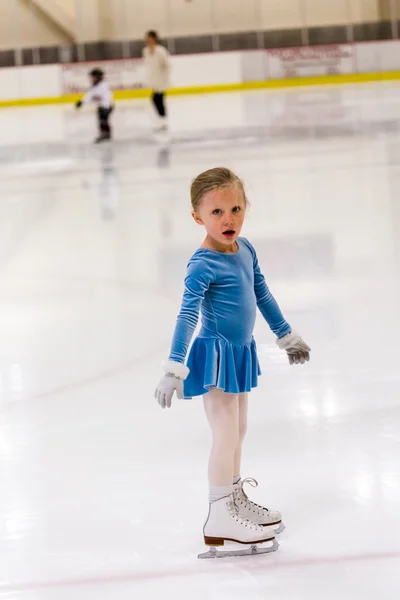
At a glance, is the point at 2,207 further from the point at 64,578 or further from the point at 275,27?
the point at 275,27

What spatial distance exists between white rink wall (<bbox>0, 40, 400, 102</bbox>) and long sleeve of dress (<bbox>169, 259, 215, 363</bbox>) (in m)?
23.2

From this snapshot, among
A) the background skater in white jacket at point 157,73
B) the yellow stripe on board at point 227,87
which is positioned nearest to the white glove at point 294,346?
the background skater in white jacket at point 157,73

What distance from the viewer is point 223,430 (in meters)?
2.58

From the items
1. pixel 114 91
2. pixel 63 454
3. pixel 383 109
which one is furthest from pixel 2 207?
pixel 114 91

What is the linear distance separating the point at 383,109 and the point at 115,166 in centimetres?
580

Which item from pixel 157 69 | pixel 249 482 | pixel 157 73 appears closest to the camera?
pixel 249 482

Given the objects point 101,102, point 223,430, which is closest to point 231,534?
point 223,430

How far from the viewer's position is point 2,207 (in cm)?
958

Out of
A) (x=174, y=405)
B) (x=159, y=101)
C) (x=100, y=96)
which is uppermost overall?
(x=159, y=101)

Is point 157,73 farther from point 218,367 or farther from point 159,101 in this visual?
point 218,367

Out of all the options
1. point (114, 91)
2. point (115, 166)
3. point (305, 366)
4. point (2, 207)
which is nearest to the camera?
point (305, 366)

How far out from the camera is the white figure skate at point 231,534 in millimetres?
2584

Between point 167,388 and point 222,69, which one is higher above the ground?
point 222,69

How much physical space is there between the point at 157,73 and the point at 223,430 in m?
16.2
